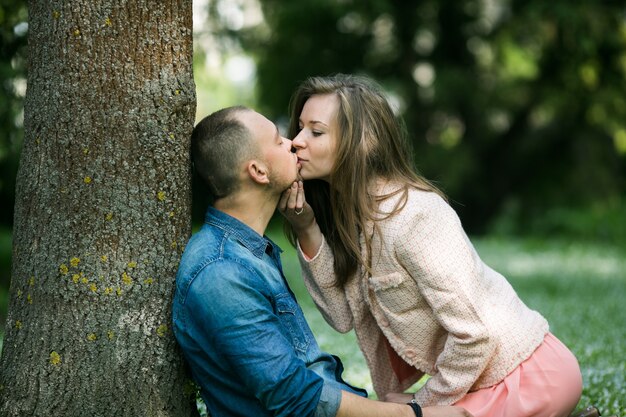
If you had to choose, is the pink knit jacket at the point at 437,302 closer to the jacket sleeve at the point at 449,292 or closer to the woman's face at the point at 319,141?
the jacket sleeve at the point at 449,292

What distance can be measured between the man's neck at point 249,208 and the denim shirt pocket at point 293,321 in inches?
12.9

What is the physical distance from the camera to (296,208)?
3.63 meters

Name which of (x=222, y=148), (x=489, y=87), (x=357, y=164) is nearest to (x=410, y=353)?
(x=357, y=164)

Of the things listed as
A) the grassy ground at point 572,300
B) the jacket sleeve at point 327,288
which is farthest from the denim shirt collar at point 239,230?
the grassy ground at point 572,300

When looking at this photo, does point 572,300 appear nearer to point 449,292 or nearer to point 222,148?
point 449,292

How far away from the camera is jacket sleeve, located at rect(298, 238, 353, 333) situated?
3.86 metres

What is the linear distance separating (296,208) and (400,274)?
577 mm

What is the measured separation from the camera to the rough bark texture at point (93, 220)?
3.14 m

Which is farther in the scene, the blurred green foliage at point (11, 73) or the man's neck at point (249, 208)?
A: the blurred green foliage at point (11, 73)

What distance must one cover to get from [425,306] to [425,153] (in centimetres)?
1523

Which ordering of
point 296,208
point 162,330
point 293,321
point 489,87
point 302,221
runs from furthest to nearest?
1. point 489,87
2. point 302,221
3. point 296,208
4. point 293,321
5. point 162,330

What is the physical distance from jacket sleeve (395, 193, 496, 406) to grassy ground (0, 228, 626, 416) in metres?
1.43

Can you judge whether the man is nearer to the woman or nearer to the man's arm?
the man's arm

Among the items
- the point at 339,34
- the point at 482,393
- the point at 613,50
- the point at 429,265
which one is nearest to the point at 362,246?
the point at 429,265
